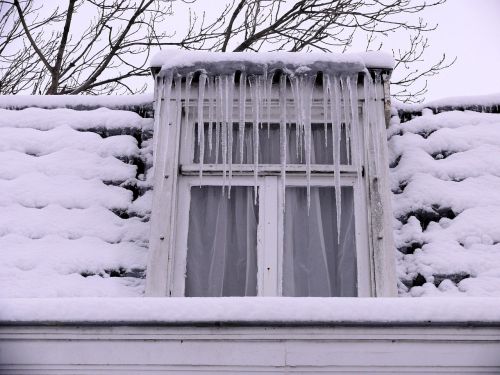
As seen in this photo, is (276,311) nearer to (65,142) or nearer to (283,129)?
(283,129)

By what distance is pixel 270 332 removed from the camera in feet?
5.92

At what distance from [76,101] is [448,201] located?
2.43 m

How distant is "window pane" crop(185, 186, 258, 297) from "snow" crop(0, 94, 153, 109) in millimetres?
849

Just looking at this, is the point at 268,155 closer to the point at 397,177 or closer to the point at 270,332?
the point at 397,177

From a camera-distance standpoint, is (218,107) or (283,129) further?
(218,107)

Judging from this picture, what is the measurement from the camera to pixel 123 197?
3.20 metres

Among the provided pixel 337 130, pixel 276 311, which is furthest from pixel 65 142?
pixel 276 311

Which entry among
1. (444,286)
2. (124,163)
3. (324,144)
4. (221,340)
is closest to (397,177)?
(324,144)

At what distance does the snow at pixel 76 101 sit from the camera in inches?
145

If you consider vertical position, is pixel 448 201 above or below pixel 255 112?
below

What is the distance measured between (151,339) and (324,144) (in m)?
1.90

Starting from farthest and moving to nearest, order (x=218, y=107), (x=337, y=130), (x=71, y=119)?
(x=71, y=119)
(x=218, y=107)
(x=337, y=130)

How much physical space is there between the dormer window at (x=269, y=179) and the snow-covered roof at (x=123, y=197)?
17 centimetres

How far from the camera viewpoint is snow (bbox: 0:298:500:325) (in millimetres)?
1784
